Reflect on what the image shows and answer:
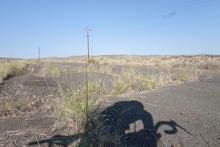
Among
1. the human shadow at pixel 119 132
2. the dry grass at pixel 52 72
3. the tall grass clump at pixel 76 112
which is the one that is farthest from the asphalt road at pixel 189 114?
the dry grass at pixel 52 72

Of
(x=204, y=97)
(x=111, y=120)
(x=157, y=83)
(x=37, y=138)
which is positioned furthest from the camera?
(x=157, y=83)

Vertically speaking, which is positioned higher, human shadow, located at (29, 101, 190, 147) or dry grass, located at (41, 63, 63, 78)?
human shadow, located at (29, 101, 190, 147)

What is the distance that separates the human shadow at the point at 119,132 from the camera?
252 inches

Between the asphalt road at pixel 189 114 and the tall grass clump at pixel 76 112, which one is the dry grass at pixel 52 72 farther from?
the tall grass clump at pixel 76 112

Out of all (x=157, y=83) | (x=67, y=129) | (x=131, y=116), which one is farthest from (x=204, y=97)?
(x=67, y=129)

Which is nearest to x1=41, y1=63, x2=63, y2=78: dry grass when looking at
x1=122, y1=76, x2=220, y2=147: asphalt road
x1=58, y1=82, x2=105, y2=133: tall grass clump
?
x1=122, y1=76, x2=220, y2=147: asphalt road

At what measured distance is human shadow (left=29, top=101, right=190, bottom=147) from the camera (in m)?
6.41

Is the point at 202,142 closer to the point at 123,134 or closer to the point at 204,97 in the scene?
the point at 123,134

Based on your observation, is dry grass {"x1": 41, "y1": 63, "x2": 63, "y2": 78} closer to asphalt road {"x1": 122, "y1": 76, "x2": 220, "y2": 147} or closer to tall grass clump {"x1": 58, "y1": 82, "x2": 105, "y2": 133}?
asphalt road {"x1": 122, "y1": 76, "x2": 220, "y2": 147}

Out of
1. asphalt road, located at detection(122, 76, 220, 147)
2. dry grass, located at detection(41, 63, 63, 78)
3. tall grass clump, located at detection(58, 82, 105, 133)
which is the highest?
tall grass clump, located at detection(58, 82, 105, 133)

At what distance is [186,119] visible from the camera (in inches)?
321

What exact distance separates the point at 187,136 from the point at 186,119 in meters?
1.33

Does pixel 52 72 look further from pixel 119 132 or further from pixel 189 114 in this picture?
pixel 119 132

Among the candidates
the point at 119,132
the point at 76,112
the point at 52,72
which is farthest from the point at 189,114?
the point at 52,72
